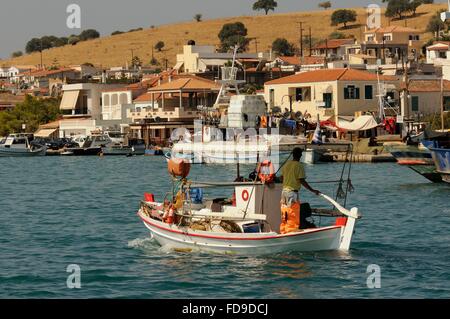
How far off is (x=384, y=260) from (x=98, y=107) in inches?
3770

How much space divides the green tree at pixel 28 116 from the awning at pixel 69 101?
1.72 m

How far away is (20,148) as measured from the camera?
89.5 metres

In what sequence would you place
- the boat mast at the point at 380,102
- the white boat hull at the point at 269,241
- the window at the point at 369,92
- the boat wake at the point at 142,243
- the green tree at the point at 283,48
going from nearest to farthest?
the white boat hull at the point at 269,241, the boat wake at the point at 142,243, the boat mast at the point at 380,102, the window at the point at 369,92, the green tree at the point at 283,48

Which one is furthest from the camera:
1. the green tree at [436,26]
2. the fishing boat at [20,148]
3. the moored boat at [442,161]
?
the green tree at [436,26]

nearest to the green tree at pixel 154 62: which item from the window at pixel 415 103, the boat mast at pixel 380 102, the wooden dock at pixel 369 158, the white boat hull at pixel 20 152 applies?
the white boat hull at pixel 20 152

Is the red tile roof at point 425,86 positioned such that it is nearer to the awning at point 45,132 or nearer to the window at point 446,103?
the window at point 446,103

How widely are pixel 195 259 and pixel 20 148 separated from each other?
6869 cm

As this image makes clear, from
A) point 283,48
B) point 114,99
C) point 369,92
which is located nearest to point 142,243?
point 369,92

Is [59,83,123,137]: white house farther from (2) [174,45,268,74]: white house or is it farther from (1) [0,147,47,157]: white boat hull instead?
(1) [0,147,47,157]: white boat hull

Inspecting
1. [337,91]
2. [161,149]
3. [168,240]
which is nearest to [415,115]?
[337,91]

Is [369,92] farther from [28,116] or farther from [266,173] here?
[266,173]

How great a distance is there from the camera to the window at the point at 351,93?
8700cm

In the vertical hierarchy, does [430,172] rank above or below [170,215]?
below
